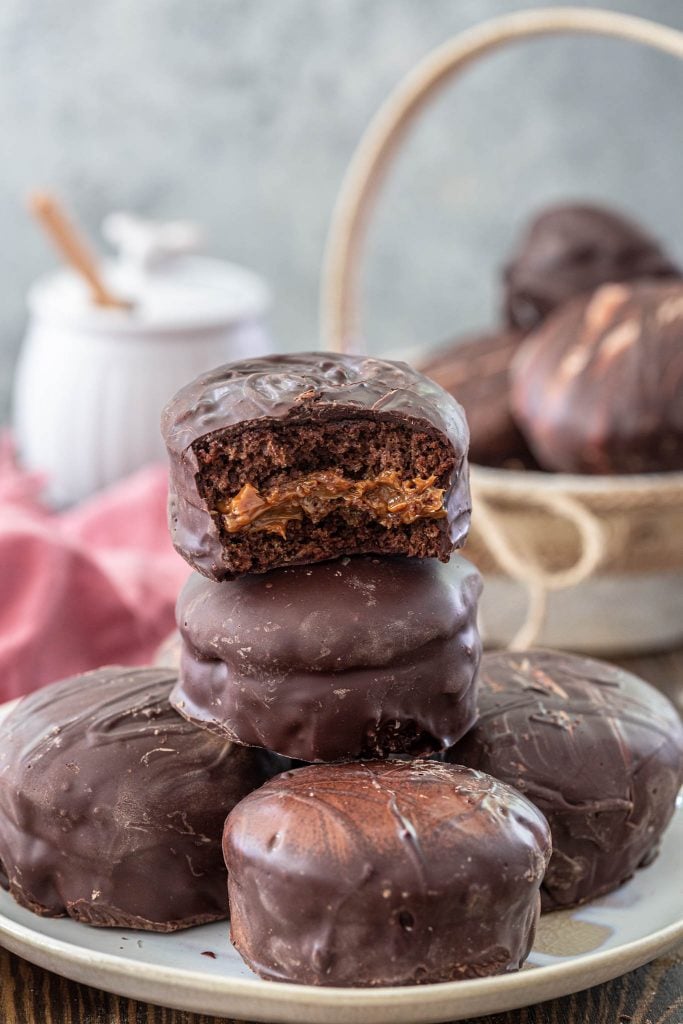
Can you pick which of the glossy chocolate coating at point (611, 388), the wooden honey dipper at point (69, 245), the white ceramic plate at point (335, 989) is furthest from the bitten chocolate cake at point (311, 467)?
the wooden honey dipper at point (69, 245)

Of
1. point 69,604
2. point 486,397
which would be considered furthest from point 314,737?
point 486,397

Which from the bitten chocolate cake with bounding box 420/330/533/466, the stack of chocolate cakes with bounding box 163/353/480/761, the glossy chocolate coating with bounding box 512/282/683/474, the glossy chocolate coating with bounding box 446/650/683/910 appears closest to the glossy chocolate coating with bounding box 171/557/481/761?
the stack of chocolate cakes with bounding box 163/353/480/761

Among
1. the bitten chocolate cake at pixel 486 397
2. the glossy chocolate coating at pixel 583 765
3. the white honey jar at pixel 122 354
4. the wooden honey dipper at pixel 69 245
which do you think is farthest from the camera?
the white honey jar at pixel 122 354

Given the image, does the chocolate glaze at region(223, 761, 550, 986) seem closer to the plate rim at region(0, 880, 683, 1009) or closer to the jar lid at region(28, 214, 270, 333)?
the plate rim at region(0, 880, 683, 1009)

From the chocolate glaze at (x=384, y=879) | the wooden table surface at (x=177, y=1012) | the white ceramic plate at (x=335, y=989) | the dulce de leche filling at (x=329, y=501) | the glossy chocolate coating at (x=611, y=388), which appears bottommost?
the wooden table surface at (x=177, y=1012)

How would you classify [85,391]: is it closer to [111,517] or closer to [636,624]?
[111,517]

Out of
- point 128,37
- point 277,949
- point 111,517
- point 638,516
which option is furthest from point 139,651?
point 128,37

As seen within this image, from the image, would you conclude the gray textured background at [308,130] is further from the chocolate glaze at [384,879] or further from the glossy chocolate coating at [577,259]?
the chocolate glaze at [384,879]
